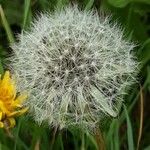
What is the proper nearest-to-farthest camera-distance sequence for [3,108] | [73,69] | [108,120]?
[73,69] → [3,108] → [108,120]

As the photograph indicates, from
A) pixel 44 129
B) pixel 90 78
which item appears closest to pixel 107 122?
pixel 44 129

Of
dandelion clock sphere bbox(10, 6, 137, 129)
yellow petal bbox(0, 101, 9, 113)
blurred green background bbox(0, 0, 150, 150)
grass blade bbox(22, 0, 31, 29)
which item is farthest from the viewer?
grass blade bbox(22, 0, 31, 29)

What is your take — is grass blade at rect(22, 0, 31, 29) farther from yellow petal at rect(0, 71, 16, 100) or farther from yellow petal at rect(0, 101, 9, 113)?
yellow petal at rect(0, 101, 9, 113)

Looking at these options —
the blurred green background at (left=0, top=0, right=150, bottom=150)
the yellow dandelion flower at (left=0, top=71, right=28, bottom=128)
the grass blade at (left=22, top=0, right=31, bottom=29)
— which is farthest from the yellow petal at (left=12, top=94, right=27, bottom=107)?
the grass blade at (left=22, top=0, right=31, bottom=29)

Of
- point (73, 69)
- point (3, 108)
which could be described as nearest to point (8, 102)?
point (3, 108)

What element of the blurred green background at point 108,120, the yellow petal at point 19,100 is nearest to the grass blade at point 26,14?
the blurred green background at point 108,120

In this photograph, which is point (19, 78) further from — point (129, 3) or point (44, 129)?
point (129, 3)

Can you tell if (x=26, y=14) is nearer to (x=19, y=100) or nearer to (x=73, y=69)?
(x=19, y=100)
